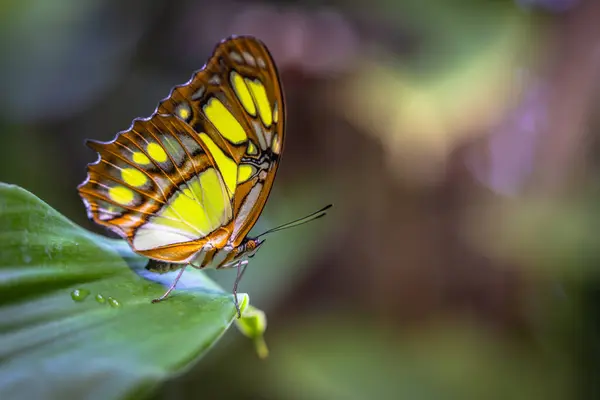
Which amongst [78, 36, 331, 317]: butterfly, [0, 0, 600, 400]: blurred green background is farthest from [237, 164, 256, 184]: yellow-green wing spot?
[0, 0, 600, 400]: blurred green background

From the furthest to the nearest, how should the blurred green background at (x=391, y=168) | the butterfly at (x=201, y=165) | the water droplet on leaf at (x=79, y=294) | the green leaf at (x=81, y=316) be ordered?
1. the blurred green background at (x=391, y=168)
2. the butterfly at (x=201, y=165)
3. the water droplet on leaf at (x=79, y=294)
4. the green leaf at (x=81, y=316)

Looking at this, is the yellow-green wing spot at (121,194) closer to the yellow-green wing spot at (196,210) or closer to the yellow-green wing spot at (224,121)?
the yellow-green wing spot at (196,210)

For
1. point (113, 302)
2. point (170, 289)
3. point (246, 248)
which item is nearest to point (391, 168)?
point (246, 248)

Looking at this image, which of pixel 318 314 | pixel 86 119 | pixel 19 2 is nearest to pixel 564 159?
pixel 318 314

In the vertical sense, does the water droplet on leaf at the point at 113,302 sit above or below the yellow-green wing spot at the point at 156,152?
below

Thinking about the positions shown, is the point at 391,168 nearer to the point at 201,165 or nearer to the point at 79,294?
the point at 201,165

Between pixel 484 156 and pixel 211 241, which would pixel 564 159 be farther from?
pixel 211 241

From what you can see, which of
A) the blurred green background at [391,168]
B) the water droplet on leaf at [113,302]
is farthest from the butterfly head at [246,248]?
the blurred green background at [391,168]

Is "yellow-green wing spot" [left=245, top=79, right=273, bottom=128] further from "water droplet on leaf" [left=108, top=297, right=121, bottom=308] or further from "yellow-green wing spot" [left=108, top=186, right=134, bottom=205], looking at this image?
"water droplet on leaf" [left=108, top=297, right=121, bottom=308]
